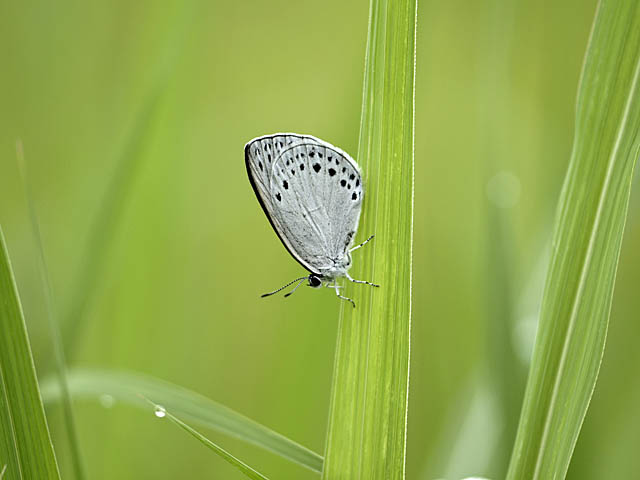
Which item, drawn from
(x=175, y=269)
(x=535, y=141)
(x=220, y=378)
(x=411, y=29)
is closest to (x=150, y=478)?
(x=220, y=378)

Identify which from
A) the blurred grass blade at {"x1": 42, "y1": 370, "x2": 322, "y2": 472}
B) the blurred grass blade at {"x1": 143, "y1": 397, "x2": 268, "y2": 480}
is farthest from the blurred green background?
the blurred grass blade at {"x1": 143, "y1": 397, "x2": 268, "y2": 480}

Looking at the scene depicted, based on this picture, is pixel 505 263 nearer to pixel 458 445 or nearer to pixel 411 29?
pixel 458 445

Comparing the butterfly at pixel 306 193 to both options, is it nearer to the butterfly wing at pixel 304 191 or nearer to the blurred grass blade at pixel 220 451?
the butterfly wing at pixel 304 191

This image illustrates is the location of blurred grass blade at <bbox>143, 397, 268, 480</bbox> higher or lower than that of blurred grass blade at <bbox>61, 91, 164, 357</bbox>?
lower

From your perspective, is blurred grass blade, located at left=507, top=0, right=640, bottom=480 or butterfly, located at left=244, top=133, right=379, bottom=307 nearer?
blurred grass blade, located at left=507, top=0, right=640, bottom=480

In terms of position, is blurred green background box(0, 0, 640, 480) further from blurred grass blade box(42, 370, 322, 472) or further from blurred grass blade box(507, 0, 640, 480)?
blurred grass blade box(507, 0, 640, 480)
